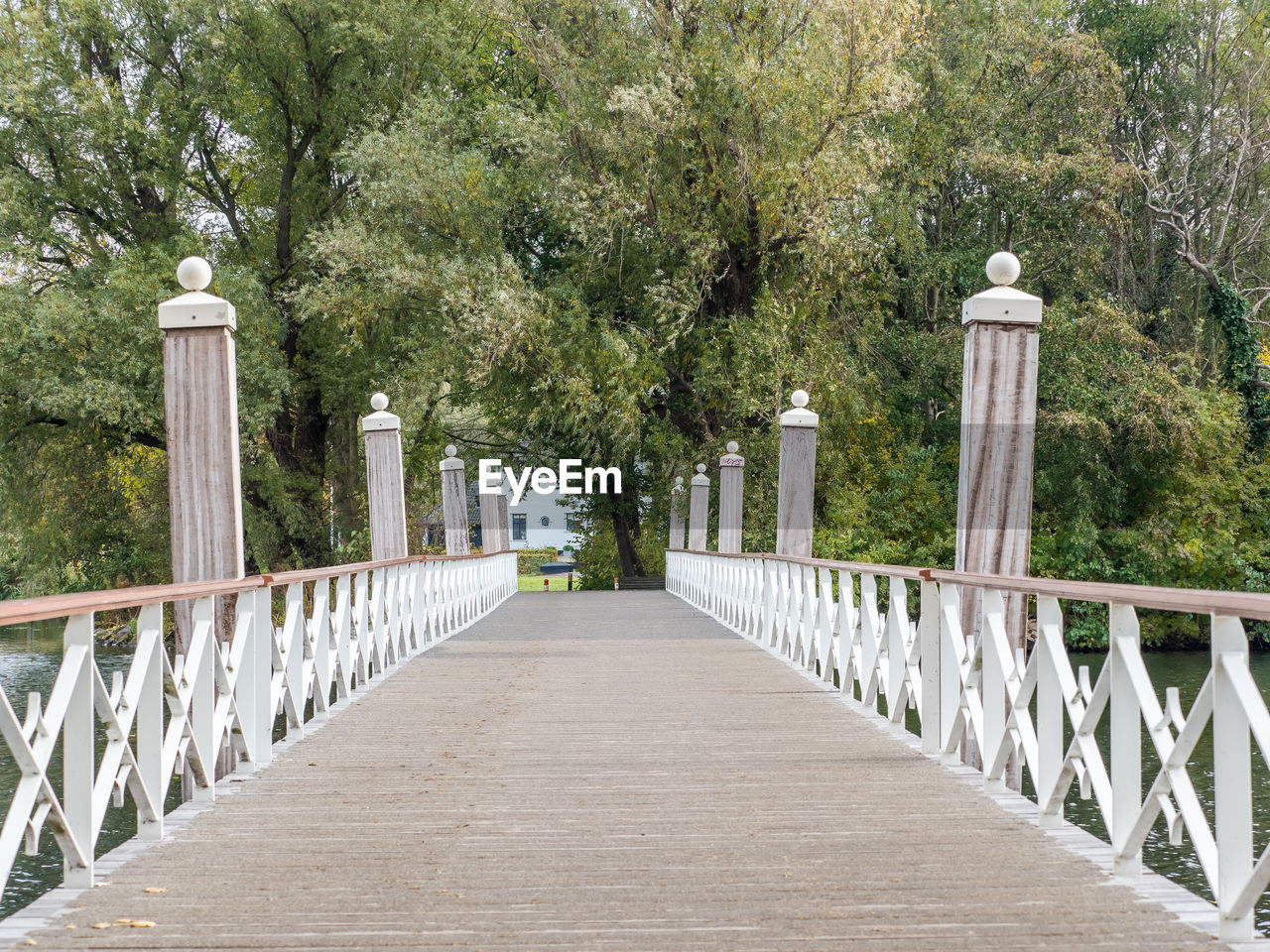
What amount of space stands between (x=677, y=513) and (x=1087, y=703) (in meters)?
21.4

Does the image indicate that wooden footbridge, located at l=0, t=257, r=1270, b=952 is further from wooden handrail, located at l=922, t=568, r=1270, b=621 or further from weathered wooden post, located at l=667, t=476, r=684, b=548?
weathered wooden post, located at l=667, t=476, r=684, b=548

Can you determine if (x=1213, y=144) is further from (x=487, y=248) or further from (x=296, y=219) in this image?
(x=296, y=219)

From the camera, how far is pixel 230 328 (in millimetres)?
6508

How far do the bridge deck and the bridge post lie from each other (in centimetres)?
1722

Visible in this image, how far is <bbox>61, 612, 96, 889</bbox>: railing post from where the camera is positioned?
3.69 m

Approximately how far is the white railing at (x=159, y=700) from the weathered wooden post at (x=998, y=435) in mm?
3391

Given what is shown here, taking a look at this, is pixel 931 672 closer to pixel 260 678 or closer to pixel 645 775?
pixel 645 775

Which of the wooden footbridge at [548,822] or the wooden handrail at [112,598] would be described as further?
the wooden footbridge at [548,822]

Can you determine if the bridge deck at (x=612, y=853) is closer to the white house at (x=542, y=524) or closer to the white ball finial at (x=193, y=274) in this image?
the white ball finial at (x=193, y=274)

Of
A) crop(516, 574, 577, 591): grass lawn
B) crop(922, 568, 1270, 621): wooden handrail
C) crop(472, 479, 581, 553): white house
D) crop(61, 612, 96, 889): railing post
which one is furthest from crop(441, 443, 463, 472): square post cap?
crop(472, 479, 581, 553): white house

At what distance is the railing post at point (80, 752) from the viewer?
3693 millimetres

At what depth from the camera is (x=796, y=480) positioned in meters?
13.6

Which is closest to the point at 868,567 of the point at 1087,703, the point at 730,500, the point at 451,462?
the point at 1087,703

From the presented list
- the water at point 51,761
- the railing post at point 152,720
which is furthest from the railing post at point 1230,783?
the water at point 51,761
